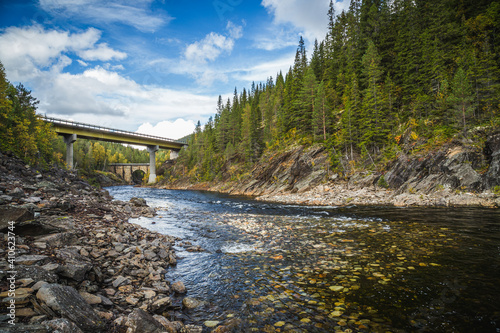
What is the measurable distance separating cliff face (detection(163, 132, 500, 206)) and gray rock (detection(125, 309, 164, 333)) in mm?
25905

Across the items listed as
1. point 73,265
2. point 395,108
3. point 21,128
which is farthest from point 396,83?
point 21,128

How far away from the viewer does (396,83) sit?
136 feet

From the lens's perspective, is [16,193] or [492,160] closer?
[16,193]

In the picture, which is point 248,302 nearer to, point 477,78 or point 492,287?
point 492,287

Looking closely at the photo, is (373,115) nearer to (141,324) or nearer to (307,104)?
(307,104)

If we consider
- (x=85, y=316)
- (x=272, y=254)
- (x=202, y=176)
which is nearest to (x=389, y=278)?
(x=272, y=254)

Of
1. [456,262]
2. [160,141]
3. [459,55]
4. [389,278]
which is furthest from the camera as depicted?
[160,141]

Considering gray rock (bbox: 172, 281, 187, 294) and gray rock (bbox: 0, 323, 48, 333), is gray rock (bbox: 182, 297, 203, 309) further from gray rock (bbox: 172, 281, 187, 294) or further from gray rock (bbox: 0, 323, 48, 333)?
gray rock (bbox: 0, 323, 48, 333)

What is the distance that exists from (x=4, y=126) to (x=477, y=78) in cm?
5796

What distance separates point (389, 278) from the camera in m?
6.50

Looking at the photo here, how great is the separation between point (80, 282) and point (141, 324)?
261 centimetres

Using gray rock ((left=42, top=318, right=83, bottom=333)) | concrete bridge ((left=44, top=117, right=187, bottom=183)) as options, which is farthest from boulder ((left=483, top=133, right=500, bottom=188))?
concrete bridge ((left=44, top=117, right=187, bottom=183))

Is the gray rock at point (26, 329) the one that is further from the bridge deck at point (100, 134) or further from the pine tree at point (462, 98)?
the bridge deck at point (100, 134)

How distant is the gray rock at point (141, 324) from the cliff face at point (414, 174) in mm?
25905
